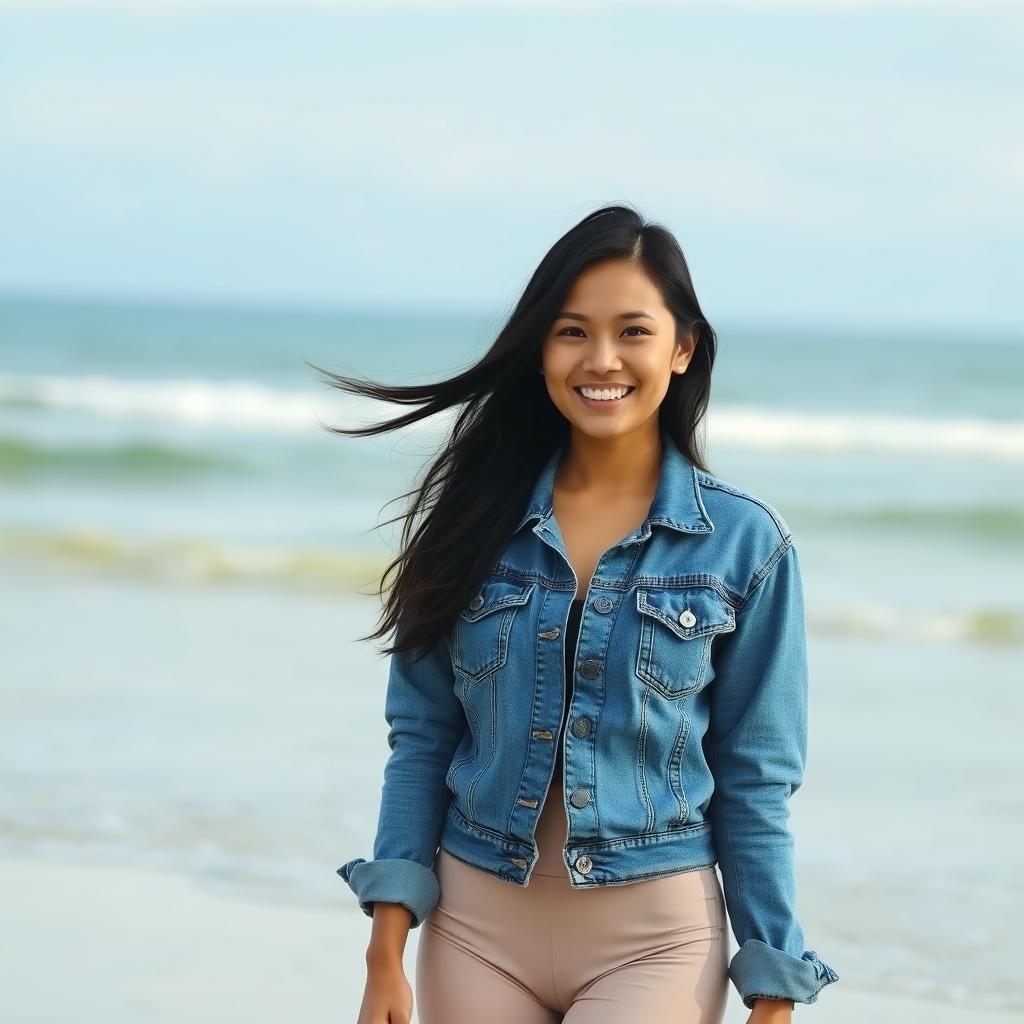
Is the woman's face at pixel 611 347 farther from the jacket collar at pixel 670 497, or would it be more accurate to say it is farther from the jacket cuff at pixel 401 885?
the jacket cuff at pixel 401 885

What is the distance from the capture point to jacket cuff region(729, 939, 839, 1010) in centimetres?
236

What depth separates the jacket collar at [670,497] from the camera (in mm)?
2455

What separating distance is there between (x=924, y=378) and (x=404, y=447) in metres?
18.5

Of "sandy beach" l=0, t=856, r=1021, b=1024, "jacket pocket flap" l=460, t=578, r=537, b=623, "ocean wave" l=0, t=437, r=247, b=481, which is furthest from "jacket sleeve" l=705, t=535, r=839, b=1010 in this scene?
"ocean wave" l=0, t=437, r=247, b=481

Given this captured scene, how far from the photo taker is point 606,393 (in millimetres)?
2463

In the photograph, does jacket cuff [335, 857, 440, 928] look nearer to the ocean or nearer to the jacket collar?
the ocean

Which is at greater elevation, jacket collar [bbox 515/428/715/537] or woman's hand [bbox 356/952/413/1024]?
jacket collar [bbox 515/428/715/537]

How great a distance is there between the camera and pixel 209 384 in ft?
91.1

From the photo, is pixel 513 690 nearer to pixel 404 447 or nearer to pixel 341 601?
pixel 341 601

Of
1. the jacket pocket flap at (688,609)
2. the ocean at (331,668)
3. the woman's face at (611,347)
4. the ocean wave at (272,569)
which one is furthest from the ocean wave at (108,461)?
the jacket pocket flap at (688,609)

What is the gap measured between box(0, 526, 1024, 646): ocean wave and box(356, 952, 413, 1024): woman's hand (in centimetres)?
593

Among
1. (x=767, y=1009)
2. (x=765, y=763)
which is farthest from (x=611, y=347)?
(x=767, y=1009)

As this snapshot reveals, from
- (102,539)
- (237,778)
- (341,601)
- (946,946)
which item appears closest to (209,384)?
(102,539)

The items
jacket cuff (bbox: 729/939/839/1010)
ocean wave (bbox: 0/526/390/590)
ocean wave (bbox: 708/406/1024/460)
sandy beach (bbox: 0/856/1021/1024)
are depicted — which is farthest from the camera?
ocean wave (bbox: 708/406/1024/460)
